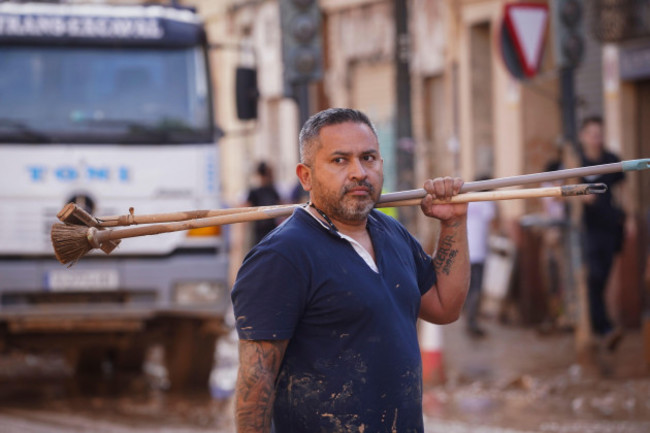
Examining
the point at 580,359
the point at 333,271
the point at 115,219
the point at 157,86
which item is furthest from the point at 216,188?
the point at 333,271

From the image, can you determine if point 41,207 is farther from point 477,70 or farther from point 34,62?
point 477,70

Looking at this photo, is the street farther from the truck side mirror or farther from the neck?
the neck

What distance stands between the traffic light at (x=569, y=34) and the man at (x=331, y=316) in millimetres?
8337

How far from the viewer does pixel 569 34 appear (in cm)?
1216

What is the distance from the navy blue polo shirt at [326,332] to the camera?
390 cm

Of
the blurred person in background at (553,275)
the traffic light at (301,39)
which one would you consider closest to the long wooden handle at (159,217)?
the traffic light at (301,39)

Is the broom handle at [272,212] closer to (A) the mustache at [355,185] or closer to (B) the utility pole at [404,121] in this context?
(A) the mustache at [355,185]

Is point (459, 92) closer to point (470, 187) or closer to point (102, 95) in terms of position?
point (102, 95)

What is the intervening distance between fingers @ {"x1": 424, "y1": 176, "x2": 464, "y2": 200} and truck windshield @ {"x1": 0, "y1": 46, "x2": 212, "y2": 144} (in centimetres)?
666

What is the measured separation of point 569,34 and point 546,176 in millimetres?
8297

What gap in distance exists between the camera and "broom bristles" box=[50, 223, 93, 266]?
4.52 metres

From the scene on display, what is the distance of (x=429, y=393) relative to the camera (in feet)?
34.4

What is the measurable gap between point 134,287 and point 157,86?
167 cm

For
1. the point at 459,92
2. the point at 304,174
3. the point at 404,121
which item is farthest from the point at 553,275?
the point at 304,174
